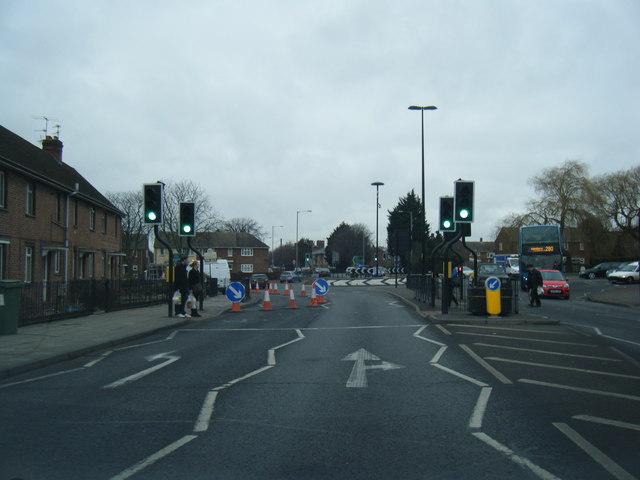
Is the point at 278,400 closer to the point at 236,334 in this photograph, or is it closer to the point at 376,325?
the point at 236,334

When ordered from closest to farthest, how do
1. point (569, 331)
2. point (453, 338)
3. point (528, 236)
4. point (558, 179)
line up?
point (453, 338) → point (569, 331) → point (528, 236) → point (558, 179)

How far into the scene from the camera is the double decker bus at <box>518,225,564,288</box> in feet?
123

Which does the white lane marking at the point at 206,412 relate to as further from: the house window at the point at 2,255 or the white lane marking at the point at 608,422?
the house window at the point at 2,255

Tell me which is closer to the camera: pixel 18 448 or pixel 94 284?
pixel 18 448

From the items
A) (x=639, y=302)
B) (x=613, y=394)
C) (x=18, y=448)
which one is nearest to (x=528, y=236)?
(x=639, y=302)

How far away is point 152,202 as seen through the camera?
17047 millimetres

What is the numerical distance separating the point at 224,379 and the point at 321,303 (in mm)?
17691

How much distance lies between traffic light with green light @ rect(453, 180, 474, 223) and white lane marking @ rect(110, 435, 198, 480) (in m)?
12.3

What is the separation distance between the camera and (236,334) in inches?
564

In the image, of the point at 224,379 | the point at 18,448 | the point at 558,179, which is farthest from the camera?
the point at 558,179

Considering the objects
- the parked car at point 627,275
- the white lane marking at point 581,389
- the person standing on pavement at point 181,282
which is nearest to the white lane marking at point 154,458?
the white lane marking at point 581,389

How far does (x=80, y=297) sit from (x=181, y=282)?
332 cm

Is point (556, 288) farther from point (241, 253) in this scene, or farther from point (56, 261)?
point (241, 253)

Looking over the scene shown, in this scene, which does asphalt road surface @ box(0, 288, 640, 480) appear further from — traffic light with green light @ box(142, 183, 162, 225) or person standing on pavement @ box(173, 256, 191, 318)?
person standing on pavement @ box(173, 256, 191, 318)
